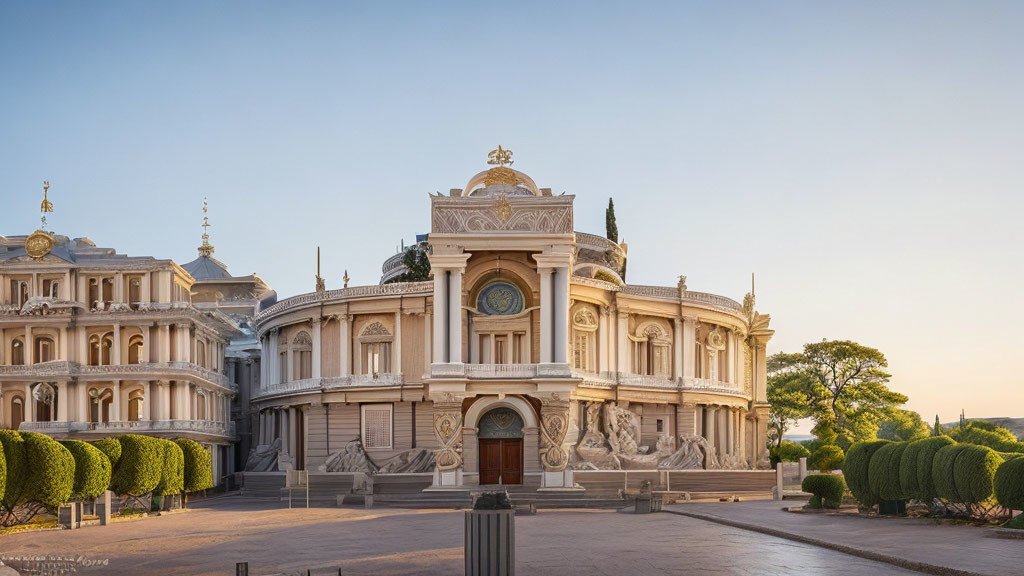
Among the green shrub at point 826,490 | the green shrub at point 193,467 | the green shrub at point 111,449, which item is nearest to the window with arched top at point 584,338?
the green shrub at point 826,490

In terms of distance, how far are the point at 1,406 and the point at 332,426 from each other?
20.0 metres

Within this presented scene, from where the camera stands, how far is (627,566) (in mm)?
23828

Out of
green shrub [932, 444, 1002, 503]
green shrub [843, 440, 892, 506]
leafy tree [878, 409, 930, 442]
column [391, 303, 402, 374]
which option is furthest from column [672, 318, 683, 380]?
leafy tree [878, 409, 930, 442]

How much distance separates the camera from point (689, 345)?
63781mm

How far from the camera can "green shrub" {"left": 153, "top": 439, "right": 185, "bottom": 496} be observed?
45688mm

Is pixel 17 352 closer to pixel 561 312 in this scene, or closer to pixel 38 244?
pixel 38 244

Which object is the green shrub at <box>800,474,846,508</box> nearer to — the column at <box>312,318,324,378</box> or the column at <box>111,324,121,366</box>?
the column at <box>312,318,324,378</box>

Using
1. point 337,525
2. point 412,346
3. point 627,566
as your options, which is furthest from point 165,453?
A: point 627,566

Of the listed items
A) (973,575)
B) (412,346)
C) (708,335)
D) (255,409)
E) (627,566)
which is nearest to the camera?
(973,575)

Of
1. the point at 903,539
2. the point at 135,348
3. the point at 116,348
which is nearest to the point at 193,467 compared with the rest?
the point at 116,348

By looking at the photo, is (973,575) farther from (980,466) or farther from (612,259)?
(612,259)

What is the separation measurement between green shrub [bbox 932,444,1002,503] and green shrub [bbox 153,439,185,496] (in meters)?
31.0

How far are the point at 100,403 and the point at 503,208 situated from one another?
28579 millimetres

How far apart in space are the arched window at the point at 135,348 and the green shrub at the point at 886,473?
148 ft
